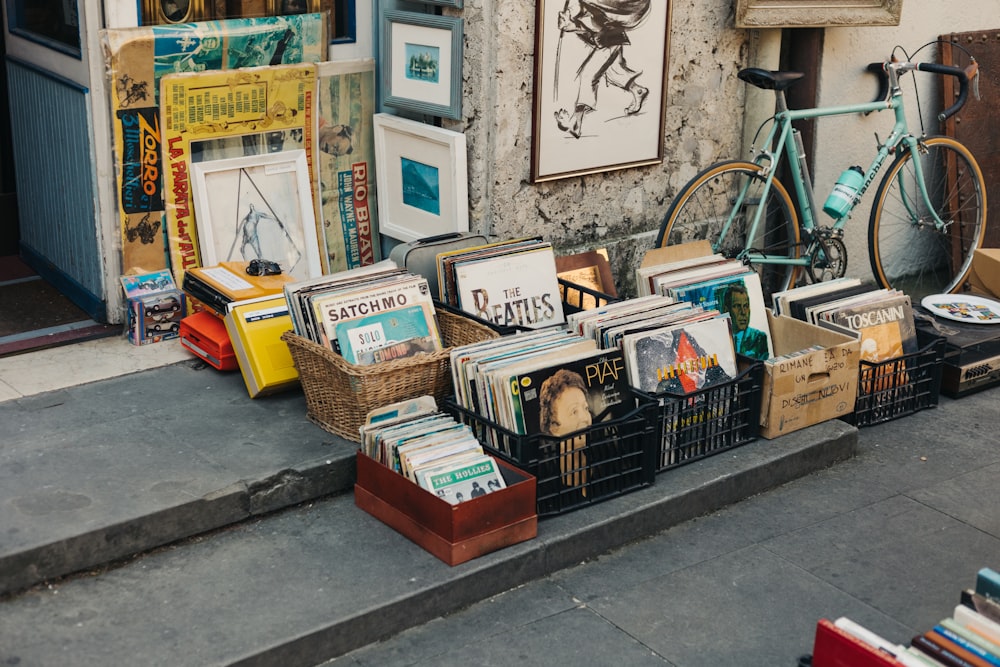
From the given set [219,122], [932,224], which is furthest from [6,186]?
[932,224]

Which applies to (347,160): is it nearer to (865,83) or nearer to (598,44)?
(598,44)

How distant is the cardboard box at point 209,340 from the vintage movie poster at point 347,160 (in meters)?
0.86

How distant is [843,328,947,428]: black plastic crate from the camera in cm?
506

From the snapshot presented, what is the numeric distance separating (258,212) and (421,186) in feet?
2.42

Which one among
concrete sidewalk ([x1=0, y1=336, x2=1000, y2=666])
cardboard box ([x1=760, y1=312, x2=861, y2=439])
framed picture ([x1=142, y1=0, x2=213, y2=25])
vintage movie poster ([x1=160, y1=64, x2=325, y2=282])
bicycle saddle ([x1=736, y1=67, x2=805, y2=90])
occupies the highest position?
framed picture ([x1=142, y1=0, x2=213, y2=25])

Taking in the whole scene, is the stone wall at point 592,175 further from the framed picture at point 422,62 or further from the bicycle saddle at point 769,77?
the bicycle saddle at point 769,77

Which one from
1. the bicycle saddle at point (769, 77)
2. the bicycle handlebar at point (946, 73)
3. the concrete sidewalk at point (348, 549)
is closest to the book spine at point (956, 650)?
the concrete sidewalk at point (348, 549)

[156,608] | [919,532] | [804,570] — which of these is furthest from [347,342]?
[919,532]

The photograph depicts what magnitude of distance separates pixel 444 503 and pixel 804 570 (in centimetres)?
127

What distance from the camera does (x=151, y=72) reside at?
5.05 metres

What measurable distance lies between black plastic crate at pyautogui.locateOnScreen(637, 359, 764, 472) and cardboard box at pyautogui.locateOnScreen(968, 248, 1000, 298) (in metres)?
1.98

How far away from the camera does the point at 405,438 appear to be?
4016 mm

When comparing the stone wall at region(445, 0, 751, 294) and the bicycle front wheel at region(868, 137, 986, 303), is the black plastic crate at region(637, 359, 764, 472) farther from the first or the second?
the bicycle front wheel at region(868, 137, 986, 303)

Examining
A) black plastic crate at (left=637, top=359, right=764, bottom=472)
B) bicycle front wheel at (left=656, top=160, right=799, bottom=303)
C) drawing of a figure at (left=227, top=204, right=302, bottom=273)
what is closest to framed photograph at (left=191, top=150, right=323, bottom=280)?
drawing of a figure at (left=227, top=204, right=302, bottom=273)
